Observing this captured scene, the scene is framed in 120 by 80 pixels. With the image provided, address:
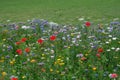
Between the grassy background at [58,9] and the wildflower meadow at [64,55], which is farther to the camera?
the grassy background at [58,9]

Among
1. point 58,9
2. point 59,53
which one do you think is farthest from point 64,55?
point 58,9

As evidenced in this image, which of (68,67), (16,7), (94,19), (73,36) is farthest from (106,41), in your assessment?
(16,7)

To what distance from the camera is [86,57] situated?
6148mm

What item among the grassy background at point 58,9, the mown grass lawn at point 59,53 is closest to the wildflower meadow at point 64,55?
the mown grass lawn at point 59,53

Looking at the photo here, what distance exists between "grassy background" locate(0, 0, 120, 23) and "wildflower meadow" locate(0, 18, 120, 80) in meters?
3.71

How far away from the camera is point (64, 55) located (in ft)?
20.4

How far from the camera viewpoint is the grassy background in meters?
12.2

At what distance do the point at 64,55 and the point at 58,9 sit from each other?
7.66 m

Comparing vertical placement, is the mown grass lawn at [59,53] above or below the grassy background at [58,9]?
above

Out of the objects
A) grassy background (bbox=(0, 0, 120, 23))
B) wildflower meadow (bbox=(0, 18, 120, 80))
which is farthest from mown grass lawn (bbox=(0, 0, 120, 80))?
grassy background (bbox=(0, 0, 120, 23))

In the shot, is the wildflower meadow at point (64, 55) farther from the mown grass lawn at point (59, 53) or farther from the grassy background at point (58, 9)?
the grassy background at point (58, 9)

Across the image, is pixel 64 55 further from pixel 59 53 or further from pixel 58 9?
pixel 58 9

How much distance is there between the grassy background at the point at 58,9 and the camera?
40.2 feet

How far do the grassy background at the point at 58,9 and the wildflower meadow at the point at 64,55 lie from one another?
3.71 meters
